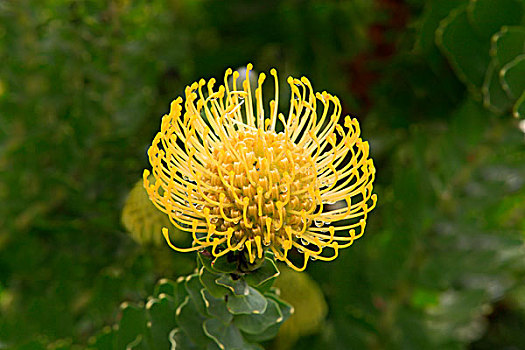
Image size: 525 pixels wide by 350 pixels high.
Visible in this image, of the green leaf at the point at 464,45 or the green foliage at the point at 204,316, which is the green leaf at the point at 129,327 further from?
the green leaf at the point at 464,45

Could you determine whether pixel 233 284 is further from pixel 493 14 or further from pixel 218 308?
pixel 493 14

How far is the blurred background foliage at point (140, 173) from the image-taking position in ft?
2.42

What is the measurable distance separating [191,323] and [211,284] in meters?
0.07

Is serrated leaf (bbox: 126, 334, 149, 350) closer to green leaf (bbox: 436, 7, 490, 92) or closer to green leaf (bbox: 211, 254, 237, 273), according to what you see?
green leaf (bbox: 211, 254, 237, 273)

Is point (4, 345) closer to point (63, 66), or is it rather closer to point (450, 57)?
point (63, 66)

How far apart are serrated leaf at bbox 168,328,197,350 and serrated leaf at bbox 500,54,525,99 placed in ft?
1.39

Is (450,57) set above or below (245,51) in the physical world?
below

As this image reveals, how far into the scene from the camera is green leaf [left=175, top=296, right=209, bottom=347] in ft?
1.63

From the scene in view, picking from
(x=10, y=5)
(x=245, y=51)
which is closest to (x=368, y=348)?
(x=245, y=51)

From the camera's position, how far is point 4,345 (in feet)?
2.29

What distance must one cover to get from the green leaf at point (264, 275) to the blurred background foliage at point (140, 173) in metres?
0.27

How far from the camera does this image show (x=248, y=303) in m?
0.46

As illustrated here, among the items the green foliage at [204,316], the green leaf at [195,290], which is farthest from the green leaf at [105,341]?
the green leaf at [195,290]

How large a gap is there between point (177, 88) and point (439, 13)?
434mm
